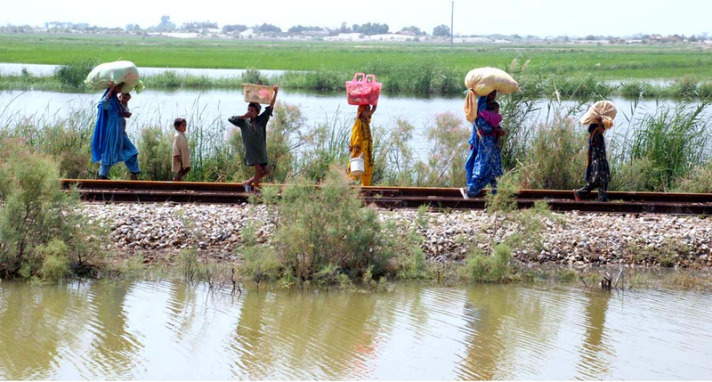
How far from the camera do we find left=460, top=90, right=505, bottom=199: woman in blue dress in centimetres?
1082

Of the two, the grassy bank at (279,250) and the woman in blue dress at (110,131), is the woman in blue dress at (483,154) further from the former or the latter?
the woman in blue dress at (110,131)

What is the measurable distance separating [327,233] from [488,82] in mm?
3261

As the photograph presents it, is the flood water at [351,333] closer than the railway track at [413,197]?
Yes

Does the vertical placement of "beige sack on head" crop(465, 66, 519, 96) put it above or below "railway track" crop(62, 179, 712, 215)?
above

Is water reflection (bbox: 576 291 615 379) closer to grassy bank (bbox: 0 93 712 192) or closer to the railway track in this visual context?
the railway track

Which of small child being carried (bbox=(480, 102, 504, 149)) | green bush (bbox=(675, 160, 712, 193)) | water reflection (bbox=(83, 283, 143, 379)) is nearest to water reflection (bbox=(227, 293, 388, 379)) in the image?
water reflection (bbox=(83, 283, 143, 379))

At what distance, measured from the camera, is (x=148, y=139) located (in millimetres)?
12820

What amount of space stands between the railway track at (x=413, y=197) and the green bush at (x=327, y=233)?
172cm

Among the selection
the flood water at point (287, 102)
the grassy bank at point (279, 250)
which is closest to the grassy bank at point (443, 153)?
the grassy bank at point (279, 250)

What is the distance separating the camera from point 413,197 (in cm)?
1085

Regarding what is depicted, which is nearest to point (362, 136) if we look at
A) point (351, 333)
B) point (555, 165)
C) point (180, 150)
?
point (180, 150)

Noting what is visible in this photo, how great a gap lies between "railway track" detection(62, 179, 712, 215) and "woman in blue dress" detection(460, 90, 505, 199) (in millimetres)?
223

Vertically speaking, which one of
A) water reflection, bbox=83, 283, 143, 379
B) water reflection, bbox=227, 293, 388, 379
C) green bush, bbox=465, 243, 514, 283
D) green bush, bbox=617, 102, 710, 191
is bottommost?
water reflection, bbox=227, 293, 388, 379

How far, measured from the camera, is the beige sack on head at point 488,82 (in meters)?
10.5
